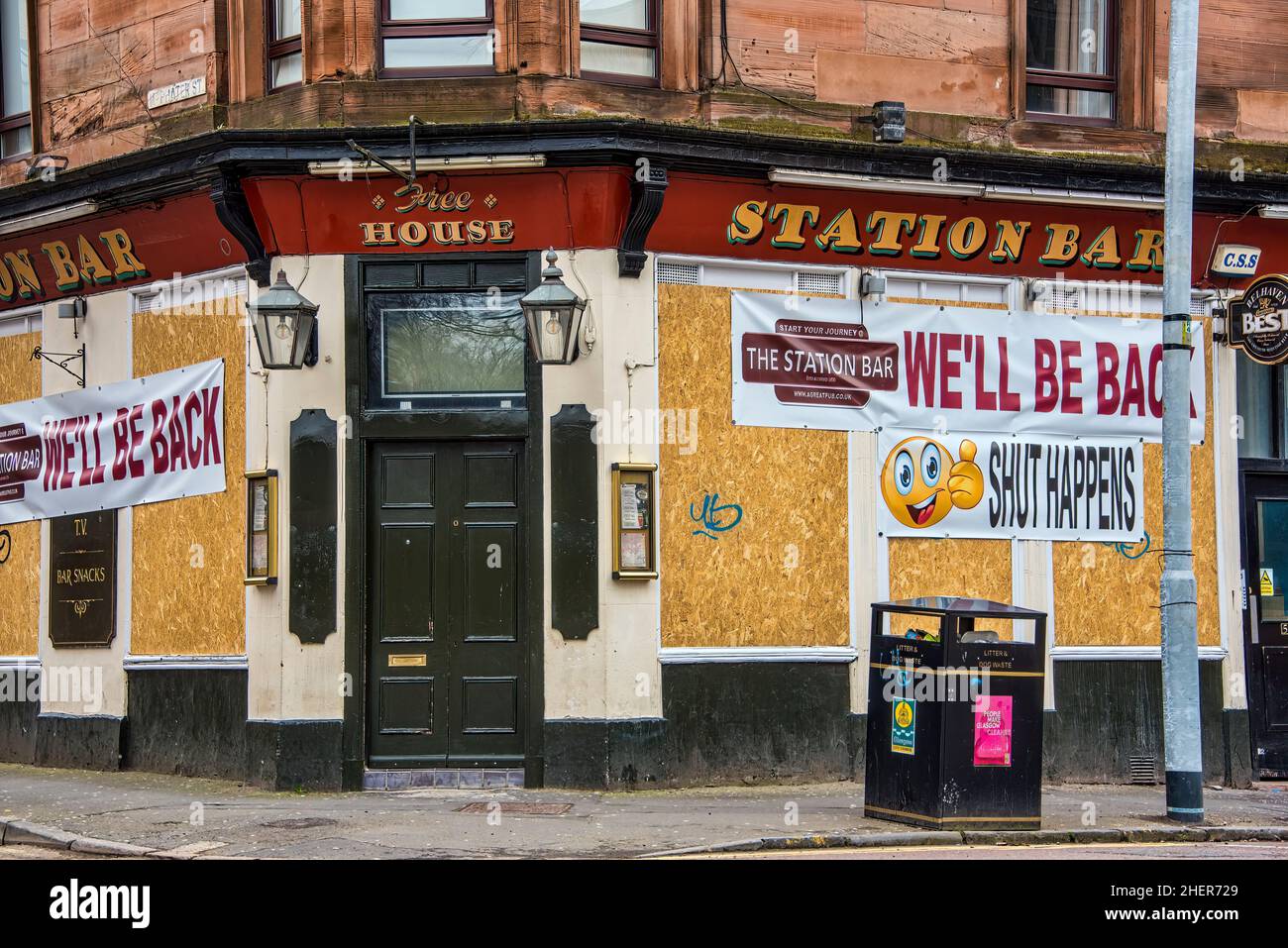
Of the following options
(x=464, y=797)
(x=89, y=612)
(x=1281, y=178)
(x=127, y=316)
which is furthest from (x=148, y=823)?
(x=1281, y=178)

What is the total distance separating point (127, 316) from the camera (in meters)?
16.6

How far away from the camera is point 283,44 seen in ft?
50.1

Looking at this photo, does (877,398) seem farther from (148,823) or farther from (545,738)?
(148,823)

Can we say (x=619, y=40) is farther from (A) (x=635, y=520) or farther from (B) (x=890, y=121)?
(A) (x=635, y=520)

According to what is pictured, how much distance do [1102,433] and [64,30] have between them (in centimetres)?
1036

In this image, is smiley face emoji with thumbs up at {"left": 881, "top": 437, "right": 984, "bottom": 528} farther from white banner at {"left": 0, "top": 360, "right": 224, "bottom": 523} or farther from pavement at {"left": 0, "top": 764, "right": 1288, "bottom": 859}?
white banner at {"left": 0, "top": 360, "right": 224, "bottom": 523}

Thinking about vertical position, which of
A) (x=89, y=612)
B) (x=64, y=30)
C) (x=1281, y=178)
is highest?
(x=64, y=30)

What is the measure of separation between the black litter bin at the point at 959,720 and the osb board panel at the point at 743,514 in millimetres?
2563

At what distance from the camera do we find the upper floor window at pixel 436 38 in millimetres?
14797

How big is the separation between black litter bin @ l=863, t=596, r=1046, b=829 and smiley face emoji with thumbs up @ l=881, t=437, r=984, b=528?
10.6 ft

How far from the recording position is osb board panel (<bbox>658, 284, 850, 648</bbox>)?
Answer: 14.9m

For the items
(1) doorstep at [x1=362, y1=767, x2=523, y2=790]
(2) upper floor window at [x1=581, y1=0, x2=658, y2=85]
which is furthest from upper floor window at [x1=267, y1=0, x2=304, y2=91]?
(1) doorstep at [x1=362, y1=767, x2=523, y2=790]

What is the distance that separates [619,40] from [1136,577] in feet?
22.0

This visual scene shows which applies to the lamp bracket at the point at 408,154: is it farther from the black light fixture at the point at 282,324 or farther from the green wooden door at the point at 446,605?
the green wooden door at the point at 446,605
